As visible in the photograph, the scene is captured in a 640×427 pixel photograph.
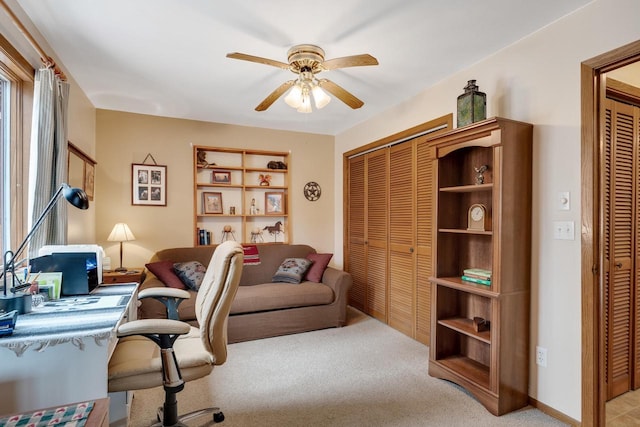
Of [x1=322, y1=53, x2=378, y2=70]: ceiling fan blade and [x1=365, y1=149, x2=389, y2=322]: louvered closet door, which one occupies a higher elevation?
[x1=322, y1=53, x2=378, y2=70]: ceiling fan blade

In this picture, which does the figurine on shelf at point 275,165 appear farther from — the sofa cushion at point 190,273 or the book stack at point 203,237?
the sofa cushion at point 190,273

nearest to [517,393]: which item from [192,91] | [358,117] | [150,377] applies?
[150,377]

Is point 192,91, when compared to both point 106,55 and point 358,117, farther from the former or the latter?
point 358,117

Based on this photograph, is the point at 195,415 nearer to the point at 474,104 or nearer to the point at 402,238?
Answer: the point at 402,238

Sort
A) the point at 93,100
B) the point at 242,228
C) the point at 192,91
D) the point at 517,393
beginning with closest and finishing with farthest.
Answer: the point at 517,393 → the point at 192,91 → the point at 93,100 → the point at 242,228

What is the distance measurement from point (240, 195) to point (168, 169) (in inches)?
36.8

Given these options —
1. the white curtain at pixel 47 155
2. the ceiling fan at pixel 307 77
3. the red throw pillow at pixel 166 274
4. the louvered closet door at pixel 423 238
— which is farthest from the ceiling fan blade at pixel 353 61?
the red throw pillow at pixel 166 274

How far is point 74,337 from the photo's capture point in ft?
4.44

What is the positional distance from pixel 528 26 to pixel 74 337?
302cm

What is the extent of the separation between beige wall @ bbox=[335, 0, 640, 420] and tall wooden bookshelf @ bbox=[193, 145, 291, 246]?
9.86 feet

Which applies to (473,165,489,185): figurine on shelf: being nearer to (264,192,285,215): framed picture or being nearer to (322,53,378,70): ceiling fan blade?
(322,53,378,70): ceiling fan blade

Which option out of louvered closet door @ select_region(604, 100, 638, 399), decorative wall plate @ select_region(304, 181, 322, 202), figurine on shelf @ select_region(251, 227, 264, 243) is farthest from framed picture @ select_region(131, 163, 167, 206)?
louvered closet door @ select_region(604, 100, 638, 399)

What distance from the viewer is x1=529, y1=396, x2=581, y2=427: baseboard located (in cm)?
196

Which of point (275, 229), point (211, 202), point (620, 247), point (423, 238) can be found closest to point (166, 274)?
point (211, 202)
